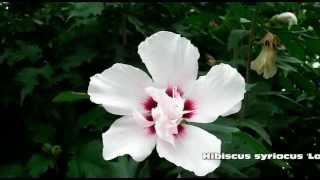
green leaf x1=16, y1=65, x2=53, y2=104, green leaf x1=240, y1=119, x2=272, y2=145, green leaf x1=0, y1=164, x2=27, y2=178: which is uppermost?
green leaf x1=240, y1=119, x2=272, y2=145

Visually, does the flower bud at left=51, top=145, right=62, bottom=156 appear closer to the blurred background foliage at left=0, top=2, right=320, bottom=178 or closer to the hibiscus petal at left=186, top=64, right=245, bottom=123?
the blurred background foliage at left=0, top=2, right=320, bottom=178

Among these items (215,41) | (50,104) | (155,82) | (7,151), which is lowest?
(7,151)

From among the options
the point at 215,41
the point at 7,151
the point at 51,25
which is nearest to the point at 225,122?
the point at 215,41

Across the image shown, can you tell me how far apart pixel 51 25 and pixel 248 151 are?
0.73m

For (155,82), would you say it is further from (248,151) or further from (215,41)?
(215,41)

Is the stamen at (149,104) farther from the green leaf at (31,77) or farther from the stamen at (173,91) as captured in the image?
the green leaf at (31,77)

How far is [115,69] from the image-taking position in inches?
32.5

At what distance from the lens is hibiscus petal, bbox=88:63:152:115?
82 cm

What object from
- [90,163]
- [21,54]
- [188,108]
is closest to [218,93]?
[188,108]

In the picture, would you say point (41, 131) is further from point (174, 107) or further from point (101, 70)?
point (174, 107)

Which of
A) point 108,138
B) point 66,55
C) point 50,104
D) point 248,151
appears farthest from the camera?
point 66,55

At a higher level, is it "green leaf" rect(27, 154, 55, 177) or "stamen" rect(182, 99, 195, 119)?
"stamen" rect(182, 99, 195, 119)

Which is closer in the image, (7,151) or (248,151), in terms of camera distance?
(248,151)

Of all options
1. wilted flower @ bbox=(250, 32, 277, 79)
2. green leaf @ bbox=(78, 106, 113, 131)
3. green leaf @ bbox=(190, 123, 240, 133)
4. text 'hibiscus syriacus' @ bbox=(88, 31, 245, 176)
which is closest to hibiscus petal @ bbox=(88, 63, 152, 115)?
text 'hibiscus syriacus' @ bbox=(88, 31, 245, 176)
